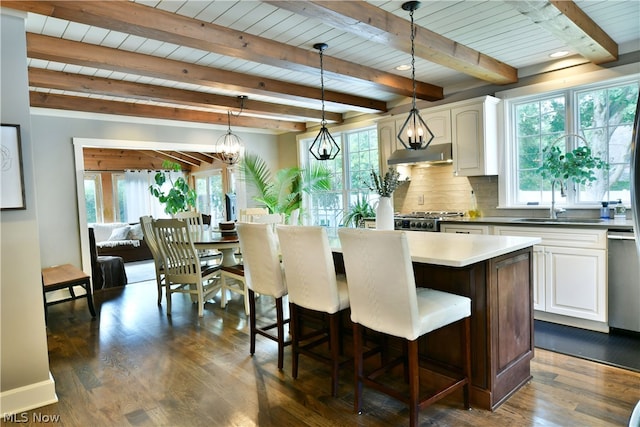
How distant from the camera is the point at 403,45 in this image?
300 cm

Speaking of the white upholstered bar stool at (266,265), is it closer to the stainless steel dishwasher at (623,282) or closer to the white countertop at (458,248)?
the white countertop at (458,248)

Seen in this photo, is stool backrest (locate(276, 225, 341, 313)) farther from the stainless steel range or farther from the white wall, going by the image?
the stainless steel range

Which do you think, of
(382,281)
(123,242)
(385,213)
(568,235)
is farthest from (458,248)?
(123,242)

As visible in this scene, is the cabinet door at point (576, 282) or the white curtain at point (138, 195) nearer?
the cabinet door at point (576, 282)

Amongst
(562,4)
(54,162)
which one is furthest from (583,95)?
(54,162)

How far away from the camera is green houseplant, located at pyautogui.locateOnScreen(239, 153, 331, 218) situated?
21.4 feet

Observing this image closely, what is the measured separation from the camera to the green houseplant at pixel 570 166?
12.0 ft

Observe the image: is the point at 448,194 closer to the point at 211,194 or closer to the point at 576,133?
the point at 576,133

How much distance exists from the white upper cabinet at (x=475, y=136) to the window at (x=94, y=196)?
8958 millimetres

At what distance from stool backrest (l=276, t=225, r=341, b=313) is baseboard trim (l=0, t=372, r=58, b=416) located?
1.60 metres

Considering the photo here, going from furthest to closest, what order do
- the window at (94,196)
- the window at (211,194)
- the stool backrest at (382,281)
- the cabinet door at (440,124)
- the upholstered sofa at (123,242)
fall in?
the window at (211,194), the window at (94,196), the upholstered sofa at (123,242), the cabinet door at (440,124), the stool backrest at (382,281)

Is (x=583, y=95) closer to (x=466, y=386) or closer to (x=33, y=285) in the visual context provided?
(x=466, y=386)

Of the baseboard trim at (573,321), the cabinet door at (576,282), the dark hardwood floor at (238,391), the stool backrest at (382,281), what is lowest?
the dark hardwood floor at (238,391)

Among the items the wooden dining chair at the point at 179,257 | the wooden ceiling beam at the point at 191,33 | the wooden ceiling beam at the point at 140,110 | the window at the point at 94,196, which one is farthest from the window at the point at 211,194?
the wooden ceiling beam at the point at 191,33
